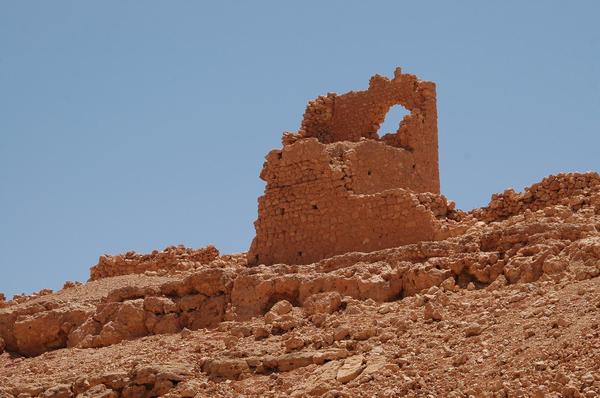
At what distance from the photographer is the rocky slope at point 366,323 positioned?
1089cm

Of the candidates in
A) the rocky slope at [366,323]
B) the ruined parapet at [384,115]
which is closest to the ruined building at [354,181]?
the ruined parapet at [384,115]

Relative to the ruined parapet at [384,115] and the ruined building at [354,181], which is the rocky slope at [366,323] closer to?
the ruined building at [354,181]

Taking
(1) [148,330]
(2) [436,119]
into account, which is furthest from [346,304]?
(2) [436,119]

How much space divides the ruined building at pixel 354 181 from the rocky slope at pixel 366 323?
596mm

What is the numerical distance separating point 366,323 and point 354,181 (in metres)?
4.30

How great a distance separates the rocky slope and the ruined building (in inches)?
23.5

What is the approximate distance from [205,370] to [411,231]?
3.99 meters

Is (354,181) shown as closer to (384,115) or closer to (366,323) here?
(384,115)

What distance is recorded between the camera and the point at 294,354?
12.4m

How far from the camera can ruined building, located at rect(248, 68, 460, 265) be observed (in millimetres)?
15797

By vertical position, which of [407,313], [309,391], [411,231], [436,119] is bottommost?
[309,391]

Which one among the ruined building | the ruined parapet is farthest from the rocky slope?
the ruined parapet

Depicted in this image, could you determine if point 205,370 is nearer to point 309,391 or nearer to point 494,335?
point 309,391

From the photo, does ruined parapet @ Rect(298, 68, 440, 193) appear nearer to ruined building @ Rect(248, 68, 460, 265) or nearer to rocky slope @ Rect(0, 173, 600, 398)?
ruined building @ Rect(248, 68, 460, 265)
